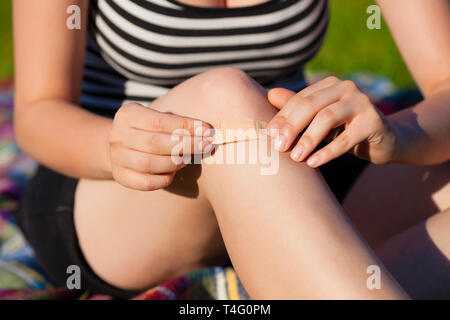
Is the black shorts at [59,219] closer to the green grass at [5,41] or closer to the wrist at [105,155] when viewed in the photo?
the wrist at [105,155]

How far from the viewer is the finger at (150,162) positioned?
2.61ft

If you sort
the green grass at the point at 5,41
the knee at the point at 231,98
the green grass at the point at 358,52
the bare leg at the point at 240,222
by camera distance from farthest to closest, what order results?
the green grass at the point at 5,41 < the green grass at the point at 358,52 < the knee at the point at 231,98 < the bare leg at the point at 240,222

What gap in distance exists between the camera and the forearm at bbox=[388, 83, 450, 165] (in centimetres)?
91

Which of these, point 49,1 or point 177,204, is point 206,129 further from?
point 49,1

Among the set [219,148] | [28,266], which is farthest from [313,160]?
[28,266]

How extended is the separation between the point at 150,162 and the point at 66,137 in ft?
0.88

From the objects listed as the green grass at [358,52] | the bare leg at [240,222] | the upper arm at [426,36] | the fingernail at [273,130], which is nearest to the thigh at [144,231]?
the bare leg at [240,222]

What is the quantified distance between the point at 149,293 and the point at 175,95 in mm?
402

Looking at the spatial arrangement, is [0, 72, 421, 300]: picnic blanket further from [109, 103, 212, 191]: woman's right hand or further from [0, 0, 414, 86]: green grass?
[0, 0, 414, 86]: green grass

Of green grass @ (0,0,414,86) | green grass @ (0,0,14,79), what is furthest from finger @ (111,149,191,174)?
green grass @ (0,0,14,79)

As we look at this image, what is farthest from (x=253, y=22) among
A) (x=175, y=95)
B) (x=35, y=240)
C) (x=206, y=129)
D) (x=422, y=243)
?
(x=35, y=240)

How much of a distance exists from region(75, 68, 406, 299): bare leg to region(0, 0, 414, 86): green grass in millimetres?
1904

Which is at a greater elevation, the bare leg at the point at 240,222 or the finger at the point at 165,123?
the finger at the point at 165,123

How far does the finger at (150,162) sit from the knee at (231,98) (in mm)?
81
